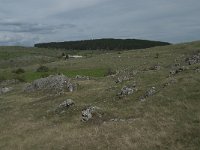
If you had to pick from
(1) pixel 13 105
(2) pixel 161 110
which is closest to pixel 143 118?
(2) pixel 161 110

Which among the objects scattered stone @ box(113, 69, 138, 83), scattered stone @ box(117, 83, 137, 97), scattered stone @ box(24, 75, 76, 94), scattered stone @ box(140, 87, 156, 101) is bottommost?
scattered stone @ box(24, 75, 76, 94)

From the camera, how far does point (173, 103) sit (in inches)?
1254

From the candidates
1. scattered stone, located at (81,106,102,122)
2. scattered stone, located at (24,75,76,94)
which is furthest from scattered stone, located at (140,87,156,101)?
scattered stone, located at (24,75,76,94)

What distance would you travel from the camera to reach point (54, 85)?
60.8 meters

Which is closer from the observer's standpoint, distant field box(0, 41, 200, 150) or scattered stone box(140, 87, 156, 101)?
distant field box(0, 41, 200, 150)

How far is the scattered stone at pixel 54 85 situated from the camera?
56.7 meters

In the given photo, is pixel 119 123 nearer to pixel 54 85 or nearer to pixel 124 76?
pixel 124 76

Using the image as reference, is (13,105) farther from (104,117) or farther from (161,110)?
(161,110)

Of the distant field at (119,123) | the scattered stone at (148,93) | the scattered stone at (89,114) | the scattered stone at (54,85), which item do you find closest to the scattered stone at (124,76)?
the distant field at (119,123)

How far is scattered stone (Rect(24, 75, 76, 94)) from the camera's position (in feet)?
186

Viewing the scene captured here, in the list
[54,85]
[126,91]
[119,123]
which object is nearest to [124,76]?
[54,85]

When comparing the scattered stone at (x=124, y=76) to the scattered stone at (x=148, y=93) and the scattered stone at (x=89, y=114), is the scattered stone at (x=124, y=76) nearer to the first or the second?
the scattered stone at (x=148, y=93)

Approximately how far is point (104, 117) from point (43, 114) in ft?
35.2

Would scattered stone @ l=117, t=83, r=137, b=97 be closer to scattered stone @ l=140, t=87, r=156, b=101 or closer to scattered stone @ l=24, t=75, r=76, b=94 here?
scattered stone @ l=140, t=87, r=156, b=101
